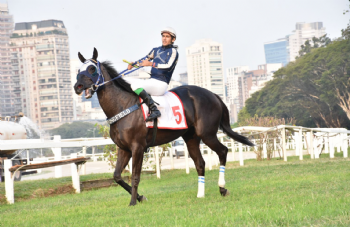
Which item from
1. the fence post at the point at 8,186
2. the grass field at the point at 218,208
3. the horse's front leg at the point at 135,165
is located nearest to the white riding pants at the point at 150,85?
the horse's front leg at the point at 135,165

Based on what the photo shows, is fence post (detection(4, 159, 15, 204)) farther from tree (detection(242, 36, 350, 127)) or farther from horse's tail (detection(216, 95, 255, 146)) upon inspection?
tree (detection(242, 36, 350, 127))

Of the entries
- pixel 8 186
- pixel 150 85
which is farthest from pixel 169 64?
pixel 8 186

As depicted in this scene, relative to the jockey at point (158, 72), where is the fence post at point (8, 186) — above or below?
below

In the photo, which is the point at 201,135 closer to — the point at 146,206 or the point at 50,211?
the point at 146,206

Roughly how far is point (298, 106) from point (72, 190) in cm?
6236

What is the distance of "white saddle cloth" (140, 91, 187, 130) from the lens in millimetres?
7938

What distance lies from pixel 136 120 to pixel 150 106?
1.02 feet

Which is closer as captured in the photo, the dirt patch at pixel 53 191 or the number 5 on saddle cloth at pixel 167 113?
the number 5 on saddle cloth at pixel 167 113

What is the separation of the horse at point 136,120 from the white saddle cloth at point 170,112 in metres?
0.11

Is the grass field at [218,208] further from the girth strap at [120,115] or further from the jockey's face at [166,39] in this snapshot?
the jockey's face at [166,39]

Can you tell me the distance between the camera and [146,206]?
7.29 m

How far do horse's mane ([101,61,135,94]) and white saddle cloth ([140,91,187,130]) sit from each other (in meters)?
0.47

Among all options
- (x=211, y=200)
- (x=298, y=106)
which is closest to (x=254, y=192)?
(x=211, y=200)

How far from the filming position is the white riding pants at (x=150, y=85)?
312 inches
